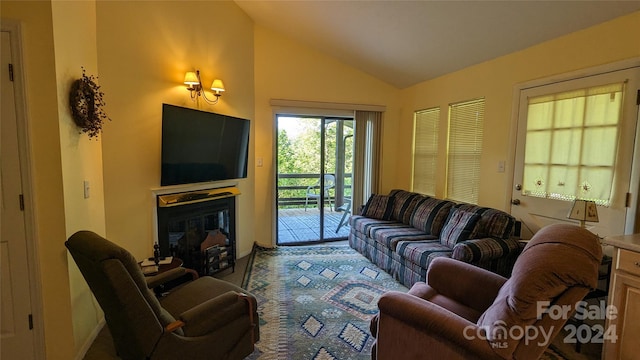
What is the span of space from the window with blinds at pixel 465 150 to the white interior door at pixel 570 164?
0.52m

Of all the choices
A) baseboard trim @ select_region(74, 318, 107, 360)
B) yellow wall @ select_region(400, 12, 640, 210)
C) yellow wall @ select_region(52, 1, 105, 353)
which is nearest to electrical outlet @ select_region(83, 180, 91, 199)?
yellow wall @ select_region(52, 1, 105, 353)

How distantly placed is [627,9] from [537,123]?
3.14 ft

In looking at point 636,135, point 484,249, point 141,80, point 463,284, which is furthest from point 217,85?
point 636,135

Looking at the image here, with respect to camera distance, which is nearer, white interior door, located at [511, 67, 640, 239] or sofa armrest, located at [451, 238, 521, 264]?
white interior door, located at [511, 67, 640, 239]

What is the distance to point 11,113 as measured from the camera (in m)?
1.67

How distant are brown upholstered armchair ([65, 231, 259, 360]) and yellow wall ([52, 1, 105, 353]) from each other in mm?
533

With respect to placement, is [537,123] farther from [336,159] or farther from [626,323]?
[336,159]

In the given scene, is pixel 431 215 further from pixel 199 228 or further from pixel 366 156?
pixel 199 228

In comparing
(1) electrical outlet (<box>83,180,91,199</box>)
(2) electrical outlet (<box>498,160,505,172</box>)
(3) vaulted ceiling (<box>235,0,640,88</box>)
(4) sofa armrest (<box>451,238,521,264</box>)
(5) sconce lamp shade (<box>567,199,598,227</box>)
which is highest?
(3) vaulted ceiling (<box>235,0,640,88</box>)

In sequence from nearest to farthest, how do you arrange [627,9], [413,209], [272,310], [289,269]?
[627,9]
[272,310]
[289,269]
[413,209]

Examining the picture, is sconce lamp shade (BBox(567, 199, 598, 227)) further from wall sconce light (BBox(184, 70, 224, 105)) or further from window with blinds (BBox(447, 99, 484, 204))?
wall sconce light (BBox(184, 70, 224, 105))

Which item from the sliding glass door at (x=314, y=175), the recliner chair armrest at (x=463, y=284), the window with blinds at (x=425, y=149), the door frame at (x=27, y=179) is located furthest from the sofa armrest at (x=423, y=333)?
the sliding glass door at (x=314, y=175)

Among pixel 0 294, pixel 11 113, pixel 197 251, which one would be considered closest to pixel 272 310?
pixel 197 251

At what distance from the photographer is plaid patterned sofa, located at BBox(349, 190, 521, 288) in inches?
104
